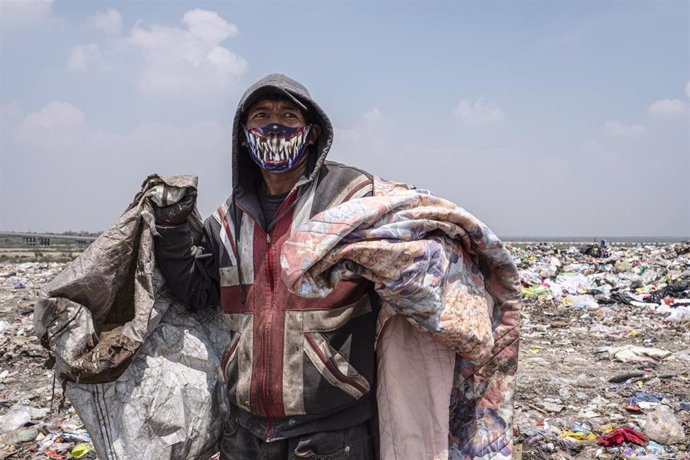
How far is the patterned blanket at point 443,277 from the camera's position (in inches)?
66.8

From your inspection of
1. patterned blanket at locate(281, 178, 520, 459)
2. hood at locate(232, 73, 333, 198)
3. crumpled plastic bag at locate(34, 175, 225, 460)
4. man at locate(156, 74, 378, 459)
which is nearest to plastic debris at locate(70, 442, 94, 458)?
crumpled plastic bag at locate(34, 175, 225, 460)

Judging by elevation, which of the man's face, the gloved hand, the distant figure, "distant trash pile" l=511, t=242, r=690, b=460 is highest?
the man's face

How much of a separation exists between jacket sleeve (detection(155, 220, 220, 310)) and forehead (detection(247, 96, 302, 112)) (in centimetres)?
51

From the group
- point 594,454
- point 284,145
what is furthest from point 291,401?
point 594,454

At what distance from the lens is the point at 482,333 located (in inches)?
73.8

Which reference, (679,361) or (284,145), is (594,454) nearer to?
(679,361)

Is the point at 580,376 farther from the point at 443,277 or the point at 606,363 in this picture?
the point at 443,277

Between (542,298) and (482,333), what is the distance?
A: 8068 mm

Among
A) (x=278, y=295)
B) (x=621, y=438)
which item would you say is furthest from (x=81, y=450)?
(x=621, y=438)

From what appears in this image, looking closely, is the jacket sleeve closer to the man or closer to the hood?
the man

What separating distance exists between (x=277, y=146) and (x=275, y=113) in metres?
0.12

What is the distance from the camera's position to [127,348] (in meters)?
1.98

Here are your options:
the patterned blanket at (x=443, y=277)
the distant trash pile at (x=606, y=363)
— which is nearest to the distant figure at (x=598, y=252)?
the distant trash pile at (x=606, y=363)

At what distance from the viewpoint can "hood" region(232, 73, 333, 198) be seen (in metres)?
1.98
